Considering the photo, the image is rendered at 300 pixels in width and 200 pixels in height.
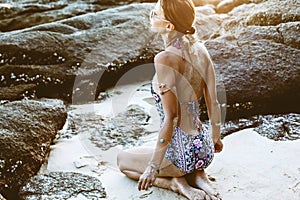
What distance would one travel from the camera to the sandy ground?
337 centimetres

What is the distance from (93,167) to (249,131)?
151 cm

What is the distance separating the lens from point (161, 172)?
135 inches

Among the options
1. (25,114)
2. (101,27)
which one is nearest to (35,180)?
(25,114)

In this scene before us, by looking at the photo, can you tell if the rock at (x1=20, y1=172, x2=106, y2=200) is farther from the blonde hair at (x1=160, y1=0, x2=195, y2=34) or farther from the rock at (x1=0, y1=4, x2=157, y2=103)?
the rock at (x1=0, y1=4, x2=157, y2=103)

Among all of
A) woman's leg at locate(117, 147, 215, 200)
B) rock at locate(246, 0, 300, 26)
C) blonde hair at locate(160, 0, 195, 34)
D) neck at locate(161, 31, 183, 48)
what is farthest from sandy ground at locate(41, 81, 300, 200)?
rock at locate(246, 0, 300, 26)

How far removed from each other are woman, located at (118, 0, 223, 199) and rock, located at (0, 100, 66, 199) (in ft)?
2.93

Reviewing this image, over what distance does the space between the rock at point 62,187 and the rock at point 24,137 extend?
5.2 inches

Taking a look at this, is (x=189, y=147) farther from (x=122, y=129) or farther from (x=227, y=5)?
(x=227, y=5)

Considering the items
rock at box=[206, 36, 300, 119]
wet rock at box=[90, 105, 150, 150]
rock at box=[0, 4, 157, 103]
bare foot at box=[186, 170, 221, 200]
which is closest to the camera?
bare foot at box=[186, 170, 221, 200]

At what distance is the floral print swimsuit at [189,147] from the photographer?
3.28m

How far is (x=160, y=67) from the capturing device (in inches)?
121

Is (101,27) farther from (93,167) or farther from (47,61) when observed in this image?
(93,167)

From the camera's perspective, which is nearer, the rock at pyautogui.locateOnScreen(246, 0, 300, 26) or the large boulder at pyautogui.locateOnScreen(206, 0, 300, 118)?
the large boulder at pyautogui.locateOnScreen(206, 0, 300, 118)

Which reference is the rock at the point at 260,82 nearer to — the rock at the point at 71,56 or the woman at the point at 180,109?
the woman at the point at 180,109
